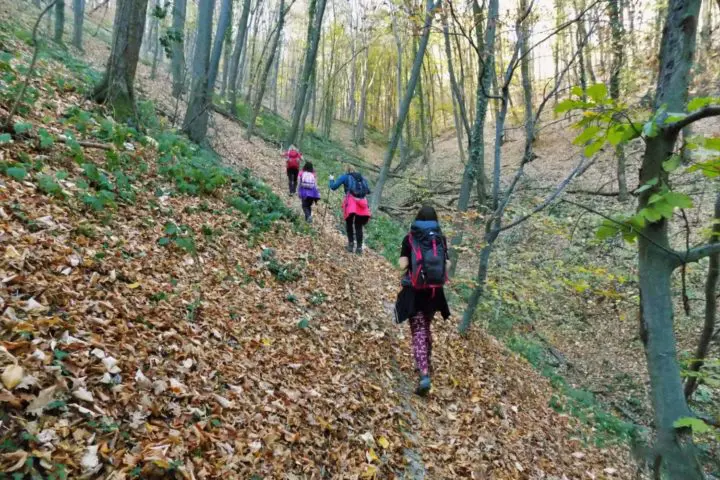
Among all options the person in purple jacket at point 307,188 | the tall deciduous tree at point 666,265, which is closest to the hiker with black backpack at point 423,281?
the tall deciduous tree at point 666,265

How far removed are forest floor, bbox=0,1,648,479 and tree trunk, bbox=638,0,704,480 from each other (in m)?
2.17

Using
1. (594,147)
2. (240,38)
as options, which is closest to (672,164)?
(594,147)

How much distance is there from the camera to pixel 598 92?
2.34m

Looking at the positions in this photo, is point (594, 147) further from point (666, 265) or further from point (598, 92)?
point (666, 265)

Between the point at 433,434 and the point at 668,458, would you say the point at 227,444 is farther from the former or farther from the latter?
the point at 668,458

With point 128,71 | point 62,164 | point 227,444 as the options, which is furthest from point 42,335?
point 128,71

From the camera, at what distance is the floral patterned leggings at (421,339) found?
516 centimetres

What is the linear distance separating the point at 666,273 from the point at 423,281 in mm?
2649

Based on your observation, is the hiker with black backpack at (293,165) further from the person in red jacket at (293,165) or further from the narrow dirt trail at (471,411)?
the narrow dirt trail at (471,411)

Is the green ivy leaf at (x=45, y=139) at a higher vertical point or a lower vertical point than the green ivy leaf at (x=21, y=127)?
lower

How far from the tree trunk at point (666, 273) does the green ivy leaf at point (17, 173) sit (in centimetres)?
540

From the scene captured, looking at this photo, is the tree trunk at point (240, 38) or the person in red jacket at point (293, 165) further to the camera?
the tree trunk at point (240, 38)

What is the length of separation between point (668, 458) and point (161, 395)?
3.36 m

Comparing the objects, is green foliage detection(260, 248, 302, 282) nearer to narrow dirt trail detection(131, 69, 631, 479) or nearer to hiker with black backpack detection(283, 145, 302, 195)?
narrow dirt trail detection(131, 69, 631, 479)
